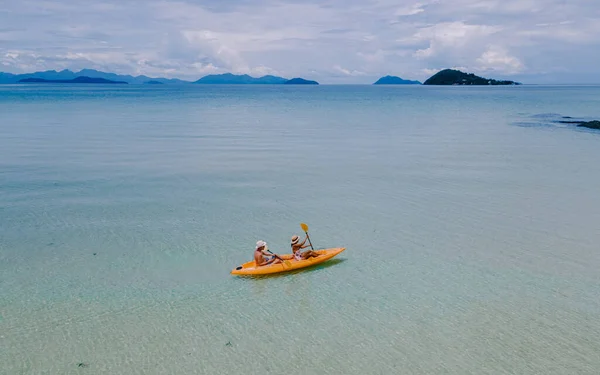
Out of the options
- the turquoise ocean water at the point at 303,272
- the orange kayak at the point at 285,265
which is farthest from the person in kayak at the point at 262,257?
the turquoise ocean water at the point at 303,272

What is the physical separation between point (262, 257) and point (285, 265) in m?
0.81

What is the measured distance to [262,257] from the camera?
16.5 m

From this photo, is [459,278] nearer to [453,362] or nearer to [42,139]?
[453,362]

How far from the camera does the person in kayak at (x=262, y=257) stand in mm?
16422

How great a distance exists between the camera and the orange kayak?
638 inches

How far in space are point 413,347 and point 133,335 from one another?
6.99m

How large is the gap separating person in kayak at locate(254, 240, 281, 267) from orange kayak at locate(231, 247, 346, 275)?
0.17 metres

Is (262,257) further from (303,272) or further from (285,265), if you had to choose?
(303,272)

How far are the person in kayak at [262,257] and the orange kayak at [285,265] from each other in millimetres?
171

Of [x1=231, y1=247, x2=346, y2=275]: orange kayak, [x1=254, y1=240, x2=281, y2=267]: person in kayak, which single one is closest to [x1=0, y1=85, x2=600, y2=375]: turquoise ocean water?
[x1=231, y1=247, x2=346, y2=275]: orange kayak

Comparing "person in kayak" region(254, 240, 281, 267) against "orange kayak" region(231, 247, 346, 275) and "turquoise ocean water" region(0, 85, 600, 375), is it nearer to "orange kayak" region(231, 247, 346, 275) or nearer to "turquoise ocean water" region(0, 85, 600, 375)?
A: "orange kayak" region(231, 247, 346, 275)

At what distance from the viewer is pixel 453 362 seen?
11.6 m

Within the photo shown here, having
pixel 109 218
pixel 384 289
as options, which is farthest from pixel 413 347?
pixel 109 218

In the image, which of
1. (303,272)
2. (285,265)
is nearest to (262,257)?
(285,265)
